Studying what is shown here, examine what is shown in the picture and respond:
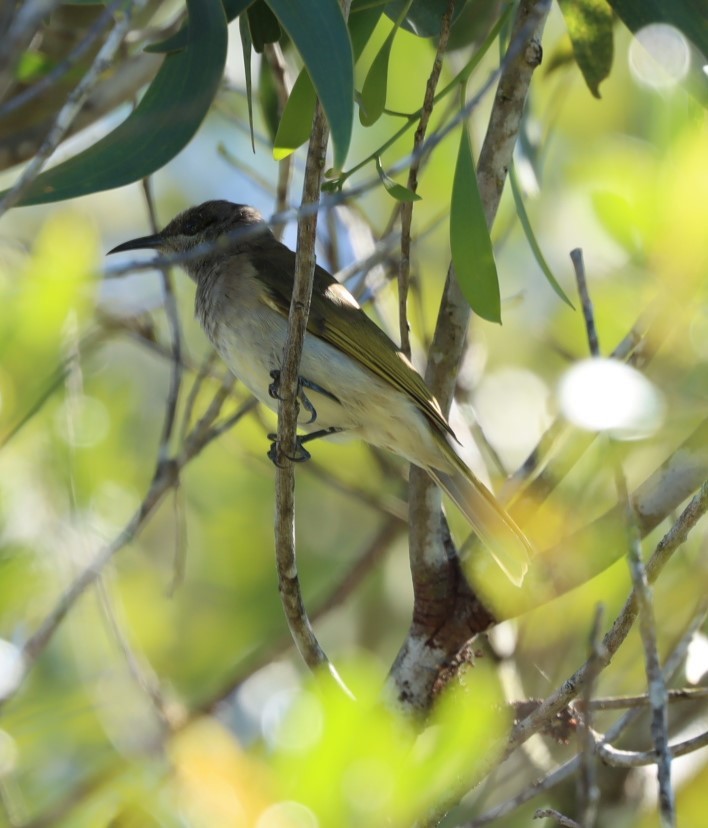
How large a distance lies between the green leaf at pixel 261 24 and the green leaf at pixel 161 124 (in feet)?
1.17

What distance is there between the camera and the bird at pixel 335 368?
3.75 metres

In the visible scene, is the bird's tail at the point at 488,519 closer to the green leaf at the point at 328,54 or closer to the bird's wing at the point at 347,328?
the bird's wing at the point at 347,328

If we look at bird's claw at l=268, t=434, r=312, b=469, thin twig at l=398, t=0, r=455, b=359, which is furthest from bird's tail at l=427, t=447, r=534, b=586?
thin twig at l=398, t=0, r=455, b=359

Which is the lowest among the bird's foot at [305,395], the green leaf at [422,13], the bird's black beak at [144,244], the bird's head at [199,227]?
the bird's foot at [305,395]

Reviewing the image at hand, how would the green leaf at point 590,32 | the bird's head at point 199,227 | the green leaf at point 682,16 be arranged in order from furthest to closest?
the bird's head at point 199,227 → the green leaf at point 590,32 → the green leaf at point 682,16

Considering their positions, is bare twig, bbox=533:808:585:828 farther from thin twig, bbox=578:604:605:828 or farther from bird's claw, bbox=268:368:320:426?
bird's claw, bbox=268:368:320:426

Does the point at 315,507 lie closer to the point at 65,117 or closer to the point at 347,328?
the point at 347,328

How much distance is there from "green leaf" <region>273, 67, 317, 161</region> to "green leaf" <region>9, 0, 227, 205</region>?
0.66 ft

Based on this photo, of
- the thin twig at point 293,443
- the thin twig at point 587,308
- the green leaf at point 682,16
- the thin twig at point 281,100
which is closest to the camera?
the thin twig at point 587,308

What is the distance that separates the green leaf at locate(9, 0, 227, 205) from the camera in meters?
2.95

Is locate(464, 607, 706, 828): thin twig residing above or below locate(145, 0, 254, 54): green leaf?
below

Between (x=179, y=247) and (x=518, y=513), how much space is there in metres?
2.06

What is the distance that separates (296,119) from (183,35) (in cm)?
36

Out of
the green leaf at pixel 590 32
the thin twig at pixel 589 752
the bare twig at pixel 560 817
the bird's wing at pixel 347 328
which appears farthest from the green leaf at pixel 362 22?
the bare twig at pixel 560 817
